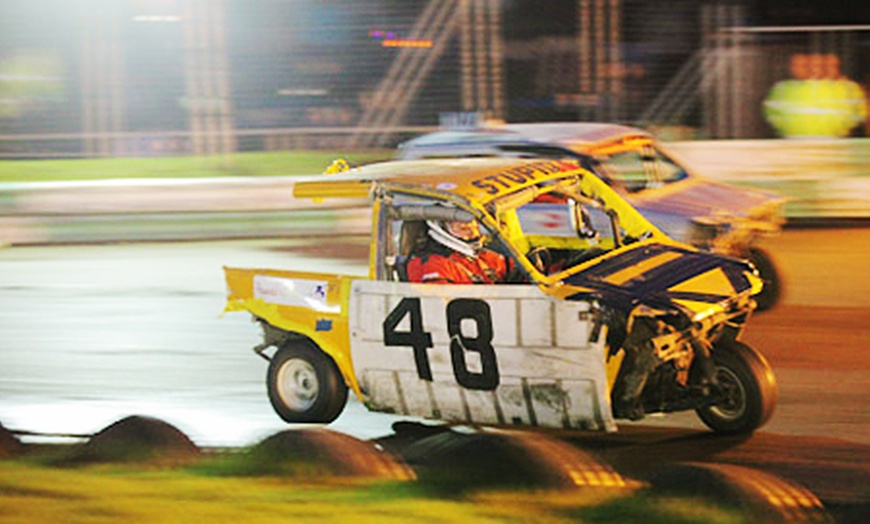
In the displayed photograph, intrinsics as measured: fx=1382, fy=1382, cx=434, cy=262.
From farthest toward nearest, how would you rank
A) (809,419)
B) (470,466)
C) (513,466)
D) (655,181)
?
(655,181), (809,419), (470,466), (513,466)

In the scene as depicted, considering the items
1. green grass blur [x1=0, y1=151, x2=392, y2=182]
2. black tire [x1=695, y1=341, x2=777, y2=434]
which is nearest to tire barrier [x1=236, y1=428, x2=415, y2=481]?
black tire [x1=695, y1=341, x2=777, y2=434]

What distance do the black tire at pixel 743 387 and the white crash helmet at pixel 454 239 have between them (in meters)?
1.34

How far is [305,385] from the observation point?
7629 millimetres

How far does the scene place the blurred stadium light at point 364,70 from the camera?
54.5 feet

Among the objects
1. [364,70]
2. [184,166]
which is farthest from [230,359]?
[364,70]

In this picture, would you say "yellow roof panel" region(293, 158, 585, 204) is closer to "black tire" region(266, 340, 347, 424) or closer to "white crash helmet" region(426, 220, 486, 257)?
"white crash helmet" region(426, 220, 486, 257)

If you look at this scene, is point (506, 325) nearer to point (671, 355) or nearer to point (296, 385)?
point (671, 355)

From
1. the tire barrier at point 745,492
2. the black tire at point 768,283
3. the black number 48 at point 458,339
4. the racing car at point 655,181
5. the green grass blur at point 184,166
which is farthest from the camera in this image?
the green grass blur at point 184,166

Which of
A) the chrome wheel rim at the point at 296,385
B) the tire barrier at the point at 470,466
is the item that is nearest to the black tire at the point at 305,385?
the chrome wheel rim at the point at 296,385

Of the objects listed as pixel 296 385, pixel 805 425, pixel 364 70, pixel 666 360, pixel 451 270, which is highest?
pixel 364 70

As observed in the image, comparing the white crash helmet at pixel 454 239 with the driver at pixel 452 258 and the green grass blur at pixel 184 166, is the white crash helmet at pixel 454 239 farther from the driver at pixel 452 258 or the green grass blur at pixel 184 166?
the green grass blur at pixel 184 166

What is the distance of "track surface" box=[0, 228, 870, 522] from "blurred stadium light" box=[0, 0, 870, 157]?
2428mm

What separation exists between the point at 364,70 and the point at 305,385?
10.2m

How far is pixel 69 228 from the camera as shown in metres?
16.2
